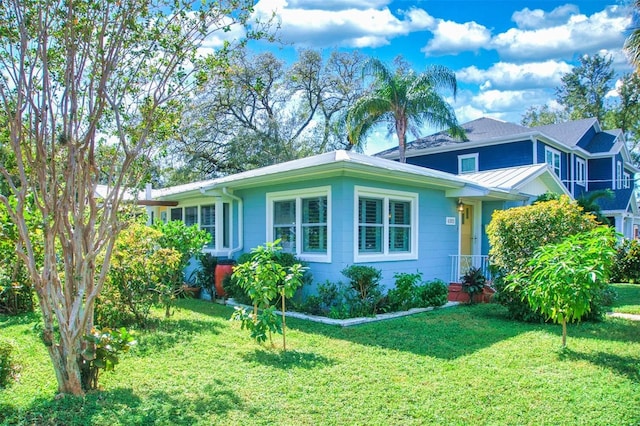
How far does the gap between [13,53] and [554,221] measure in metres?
7.80

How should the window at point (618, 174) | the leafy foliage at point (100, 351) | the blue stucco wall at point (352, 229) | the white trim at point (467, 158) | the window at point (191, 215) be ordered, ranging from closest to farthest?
1. the leafy foliage at point (100, 351)
2. the blue stucco wall at point (352, 229)
3. the window at point (191, 215)
4. the white trim at point (467, 158)
5. the window at point (618, 174)

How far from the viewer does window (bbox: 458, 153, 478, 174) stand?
19453 millimetres

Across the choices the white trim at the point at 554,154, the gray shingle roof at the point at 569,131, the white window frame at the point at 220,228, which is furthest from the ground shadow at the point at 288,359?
the gray shingle roof at the point at 569,131

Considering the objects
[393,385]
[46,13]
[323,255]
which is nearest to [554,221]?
[323,255]

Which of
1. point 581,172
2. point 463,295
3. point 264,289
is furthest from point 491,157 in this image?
point 264,289

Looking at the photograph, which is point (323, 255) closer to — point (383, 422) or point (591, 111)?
point (383, 422)

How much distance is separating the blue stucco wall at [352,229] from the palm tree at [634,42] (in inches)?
273

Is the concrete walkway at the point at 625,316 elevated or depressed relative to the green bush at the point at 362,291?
depressed

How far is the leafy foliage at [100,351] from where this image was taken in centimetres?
397

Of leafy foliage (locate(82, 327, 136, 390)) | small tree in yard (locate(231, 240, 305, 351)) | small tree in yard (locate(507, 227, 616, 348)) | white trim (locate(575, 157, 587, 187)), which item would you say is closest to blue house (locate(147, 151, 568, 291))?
small tree in yard (locate(231, 240, 305, 351))

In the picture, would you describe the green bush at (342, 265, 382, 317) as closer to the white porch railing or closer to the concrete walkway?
the white porch railing

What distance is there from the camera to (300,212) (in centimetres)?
923

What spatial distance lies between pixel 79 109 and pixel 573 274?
5619 millimetres

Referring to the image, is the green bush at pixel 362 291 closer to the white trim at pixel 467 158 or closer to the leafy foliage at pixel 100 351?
the leafy foliage at pixel 100 351
